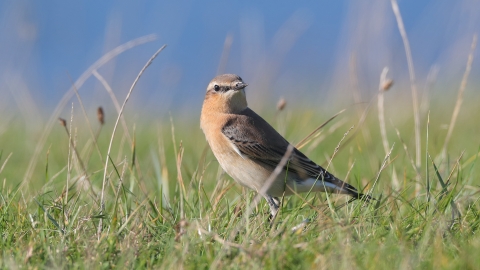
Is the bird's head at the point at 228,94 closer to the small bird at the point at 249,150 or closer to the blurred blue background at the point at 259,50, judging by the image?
the small bird at the point at 249,150

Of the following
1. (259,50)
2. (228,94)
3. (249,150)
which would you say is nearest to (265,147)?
(249,150)

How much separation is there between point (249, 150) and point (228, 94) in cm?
66

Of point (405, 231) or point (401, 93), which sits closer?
point (405, 231)

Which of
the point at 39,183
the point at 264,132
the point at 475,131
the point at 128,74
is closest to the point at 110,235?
the point at 264,132

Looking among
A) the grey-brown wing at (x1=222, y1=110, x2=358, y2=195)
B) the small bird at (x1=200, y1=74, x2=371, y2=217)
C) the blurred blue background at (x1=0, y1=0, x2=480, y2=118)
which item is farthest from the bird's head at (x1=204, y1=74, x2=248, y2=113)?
the blurred blue background at (x1=0, y1=0, x2=480, y2=118)

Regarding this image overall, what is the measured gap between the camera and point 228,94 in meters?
6.62

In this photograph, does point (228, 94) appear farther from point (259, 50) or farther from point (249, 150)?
point (259, 50)

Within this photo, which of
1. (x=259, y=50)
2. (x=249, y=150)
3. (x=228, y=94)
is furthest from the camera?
(x=259, y=50)

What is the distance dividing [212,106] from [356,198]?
6.23 feet

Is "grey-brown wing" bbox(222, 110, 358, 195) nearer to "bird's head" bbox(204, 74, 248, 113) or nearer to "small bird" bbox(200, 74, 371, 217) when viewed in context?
"small bird" bbox(200, 74, 371, 217)

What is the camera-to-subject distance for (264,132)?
648cm

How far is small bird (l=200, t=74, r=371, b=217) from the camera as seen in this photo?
19.6ft

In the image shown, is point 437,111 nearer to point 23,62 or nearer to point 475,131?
point 475,131

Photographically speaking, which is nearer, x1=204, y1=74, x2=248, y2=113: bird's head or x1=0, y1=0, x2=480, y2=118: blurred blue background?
x1=204, y1=74, x2=248, y2=113: bird's head
